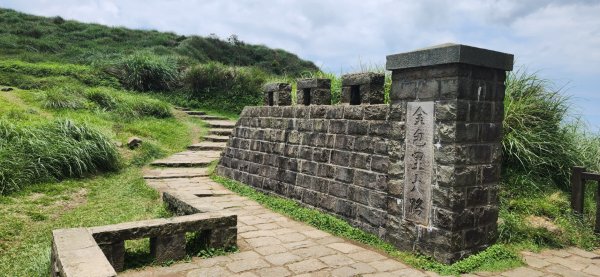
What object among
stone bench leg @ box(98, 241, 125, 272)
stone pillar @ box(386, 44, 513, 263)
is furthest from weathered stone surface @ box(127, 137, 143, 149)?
stone pillar @ box(386, 44, 513, 263)

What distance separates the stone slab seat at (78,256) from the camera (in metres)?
2.94

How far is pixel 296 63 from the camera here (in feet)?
94.6

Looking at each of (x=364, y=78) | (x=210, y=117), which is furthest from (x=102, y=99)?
(x=364, y=78)

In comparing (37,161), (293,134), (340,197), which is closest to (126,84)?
(37,161)

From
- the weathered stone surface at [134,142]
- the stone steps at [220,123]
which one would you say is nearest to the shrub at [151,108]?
the stone steps at [220,123]

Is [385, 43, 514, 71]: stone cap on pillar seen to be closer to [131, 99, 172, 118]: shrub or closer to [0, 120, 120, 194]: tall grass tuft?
[0, 120, 120, 194]: tall grass tuft

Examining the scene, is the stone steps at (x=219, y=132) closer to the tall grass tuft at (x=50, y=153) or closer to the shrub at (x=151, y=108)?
the shrub at (x=151, y=108)

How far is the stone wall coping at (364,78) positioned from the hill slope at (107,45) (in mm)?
15401

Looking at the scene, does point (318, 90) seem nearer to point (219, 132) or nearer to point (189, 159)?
point (189, 159)

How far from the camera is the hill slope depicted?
20.3 m

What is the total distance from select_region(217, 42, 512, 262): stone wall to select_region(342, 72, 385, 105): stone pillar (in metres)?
0.16

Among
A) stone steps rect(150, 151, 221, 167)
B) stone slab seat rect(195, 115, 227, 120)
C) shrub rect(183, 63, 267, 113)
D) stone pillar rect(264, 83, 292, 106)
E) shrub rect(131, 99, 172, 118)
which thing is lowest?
stone steps rect(150, 151, 221, 167)

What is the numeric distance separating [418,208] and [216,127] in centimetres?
978

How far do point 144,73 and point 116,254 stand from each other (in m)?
13.8
